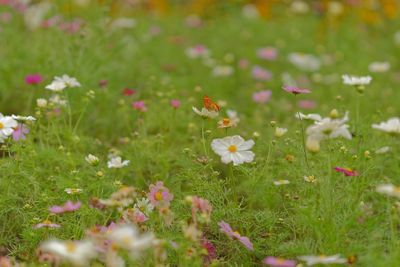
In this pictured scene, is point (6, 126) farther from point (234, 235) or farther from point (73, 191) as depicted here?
point (234, 235)

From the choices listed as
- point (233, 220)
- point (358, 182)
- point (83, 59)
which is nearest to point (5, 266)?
point (233, 220)

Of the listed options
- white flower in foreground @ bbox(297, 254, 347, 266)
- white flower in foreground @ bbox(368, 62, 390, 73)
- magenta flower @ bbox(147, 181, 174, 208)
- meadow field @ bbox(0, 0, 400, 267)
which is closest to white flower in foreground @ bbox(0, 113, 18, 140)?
meadow field @ bbox(0, 0, 400, 267)

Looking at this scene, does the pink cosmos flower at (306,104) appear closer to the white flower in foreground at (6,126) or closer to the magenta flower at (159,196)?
the magenta flower at (159,196)

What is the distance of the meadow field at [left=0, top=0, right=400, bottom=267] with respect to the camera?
1.79 m

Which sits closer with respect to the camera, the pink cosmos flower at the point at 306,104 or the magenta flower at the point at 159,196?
the magenta flower at the point at 159,196

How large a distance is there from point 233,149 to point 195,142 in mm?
521

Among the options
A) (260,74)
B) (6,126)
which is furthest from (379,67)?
(6,126)

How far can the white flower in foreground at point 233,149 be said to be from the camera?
199 cm

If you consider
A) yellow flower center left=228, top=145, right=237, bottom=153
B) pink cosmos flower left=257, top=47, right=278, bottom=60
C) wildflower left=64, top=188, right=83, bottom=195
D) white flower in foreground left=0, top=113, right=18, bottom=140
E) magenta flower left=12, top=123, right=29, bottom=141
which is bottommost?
pink cosmos flower left=257, top=47, right=278, bottom=60

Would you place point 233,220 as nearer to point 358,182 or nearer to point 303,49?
point 358,182

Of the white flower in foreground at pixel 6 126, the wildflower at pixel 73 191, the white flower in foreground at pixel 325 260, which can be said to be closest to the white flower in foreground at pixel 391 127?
the white flower in foreground at pixel 325 260

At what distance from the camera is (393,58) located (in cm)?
427

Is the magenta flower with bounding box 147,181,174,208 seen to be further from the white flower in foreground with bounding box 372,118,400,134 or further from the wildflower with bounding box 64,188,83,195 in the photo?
the white flower in foreground with bounding box 372,118,400,134

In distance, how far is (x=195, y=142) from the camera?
2.52m
